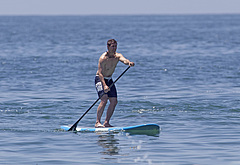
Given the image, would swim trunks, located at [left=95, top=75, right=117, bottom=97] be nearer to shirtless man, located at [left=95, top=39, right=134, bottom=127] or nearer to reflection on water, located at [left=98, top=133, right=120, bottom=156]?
shirtless man, located at [left=95, top=39, right=134, bottom=127]

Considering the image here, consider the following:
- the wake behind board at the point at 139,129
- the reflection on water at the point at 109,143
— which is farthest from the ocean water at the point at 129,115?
the wake behind board at the point at 139,129

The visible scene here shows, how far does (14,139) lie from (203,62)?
2185 centimetres

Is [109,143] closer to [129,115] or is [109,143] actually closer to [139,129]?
[139,129]

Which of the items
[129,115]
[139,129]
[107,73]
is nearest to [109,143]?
[139,129]

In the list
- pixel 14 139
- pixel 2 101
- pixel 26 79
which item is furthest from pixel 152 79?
pixel 14 139

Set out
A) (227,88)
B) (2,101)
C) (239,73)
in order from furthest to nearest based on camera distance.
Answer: (239,73)
(227,88)
(2,101)

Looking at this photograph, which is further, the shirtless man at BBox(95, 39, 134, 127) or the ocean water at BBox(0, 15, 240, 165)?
the shirtless man at BBox(95, 39, 134, 127)

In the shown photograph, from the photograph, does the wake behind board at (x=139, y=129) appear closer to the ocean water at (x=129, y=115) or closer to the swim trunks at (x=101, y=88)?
the ocean water at (x=129, y=115)

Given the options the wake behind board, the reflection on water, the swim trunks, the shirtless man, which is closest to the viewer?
the reflection on water

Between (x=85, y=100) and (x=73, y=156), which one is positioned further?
(x=85, y=100)

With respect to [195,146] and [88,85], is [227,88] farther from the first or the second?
[195,146]

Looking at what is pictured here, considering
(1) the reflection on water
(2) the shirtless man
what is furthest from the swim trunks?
(1) the reflection on water

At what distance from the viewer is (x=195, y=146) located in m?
11.7

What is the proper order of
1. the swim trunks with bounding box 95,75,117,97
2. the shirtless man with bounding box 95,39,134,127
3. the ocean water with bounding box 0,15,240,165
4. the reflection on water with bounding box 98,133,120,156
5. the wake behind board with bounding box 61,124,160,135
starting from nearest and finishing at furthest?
the ocean water with bounding box 0,15,240,165 < the reflection on water with bounding box 98,133,120,156 < the wake behind board with bounding box 61,124,160,135 < the shirtless man with bounding box 95,39,134,127 < the swim trunks with bounding box 95,75,117,97
